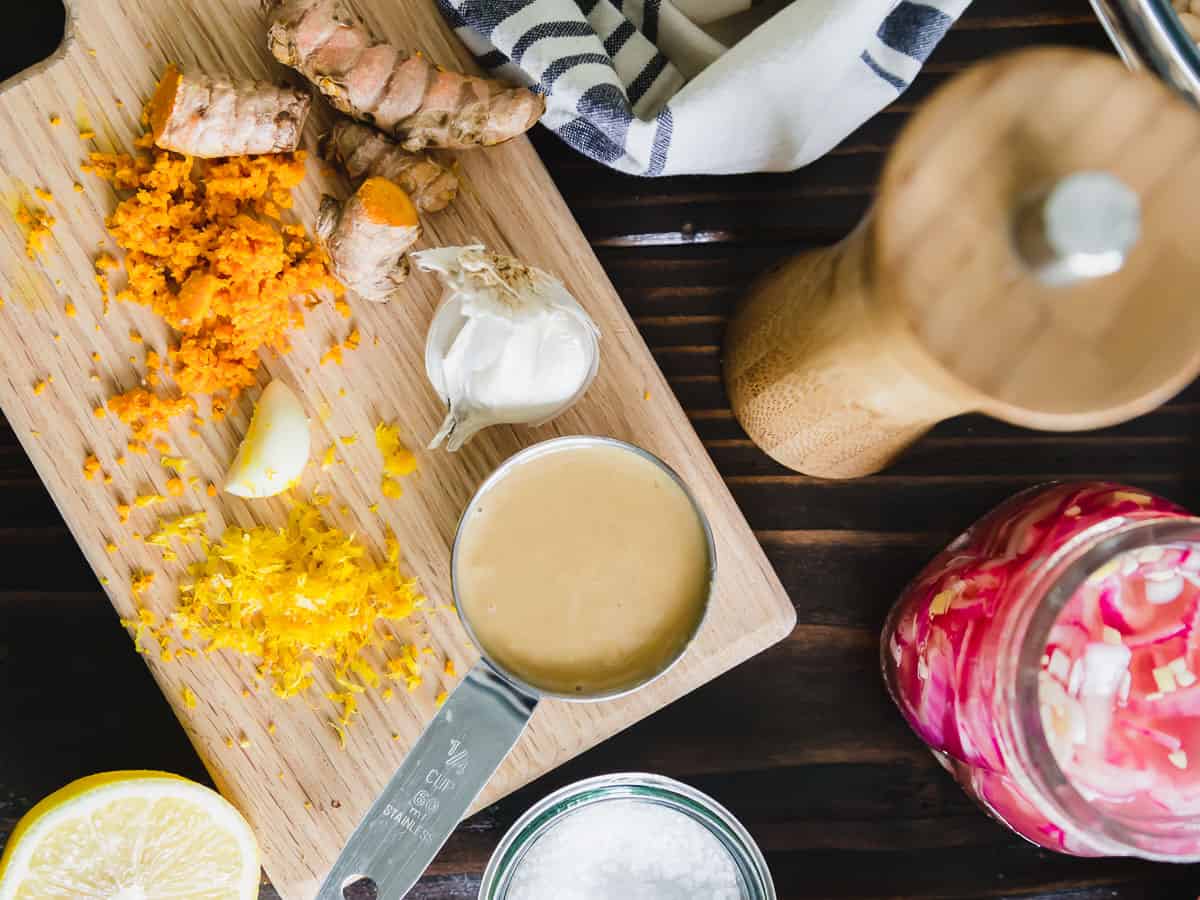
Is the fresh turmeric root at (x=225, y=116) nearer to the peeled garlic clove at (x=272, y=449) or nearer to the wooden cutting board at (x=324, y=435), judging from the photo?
the wooden cutting board at (x=324, y=435)

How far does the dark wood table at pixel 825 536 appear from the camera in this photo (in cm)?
108

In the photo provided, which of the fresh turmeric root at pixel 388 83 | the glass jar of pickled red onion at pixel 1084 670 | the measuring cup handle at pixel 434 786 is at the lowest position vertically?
the glass jar of pickled red onion at pixel 1084 670

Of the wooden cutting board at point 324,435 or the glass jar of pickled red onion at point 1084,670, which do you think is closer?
the glass jar of pickled red onion at point 1084,670

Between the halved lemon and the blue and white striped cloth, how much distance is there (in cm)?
76

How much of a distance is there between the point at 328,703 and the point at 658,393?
0.46 meters

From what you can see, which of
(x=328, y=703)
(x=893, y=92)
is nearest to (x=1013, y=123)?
(x=893, y=92)

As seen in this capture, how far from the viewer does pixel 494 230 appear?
1.03 meters

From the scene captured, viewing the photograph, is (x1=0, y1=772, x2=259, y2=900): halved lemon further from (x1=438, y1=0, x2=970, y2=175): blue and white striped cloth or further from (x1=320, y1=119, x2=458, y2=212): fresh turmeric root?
(x1=438, y1=0, x2=970, y2=175): blue and white striped cloth

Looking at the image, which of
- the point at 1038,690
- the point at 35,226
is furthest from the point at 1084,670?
the point at 35,226

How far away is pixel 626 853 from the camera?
1010 millimetres

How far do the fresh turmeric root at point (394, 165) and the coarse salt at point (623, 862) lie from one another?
2.06 feet

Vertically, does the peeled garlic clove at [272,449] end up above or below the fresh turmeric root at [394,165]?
below

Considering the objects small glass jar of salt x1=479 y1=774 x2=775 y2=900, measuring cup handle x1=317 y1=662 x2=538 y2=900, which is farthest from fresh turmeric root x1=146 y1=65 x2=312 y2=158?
small glass jar of salt x1=479 y1=774 x2=775 y2=900

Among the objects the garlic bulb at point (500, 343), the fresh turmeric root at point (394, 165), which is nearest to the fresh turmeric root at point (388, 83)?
the fresh turmeric root at point (394, 165)
